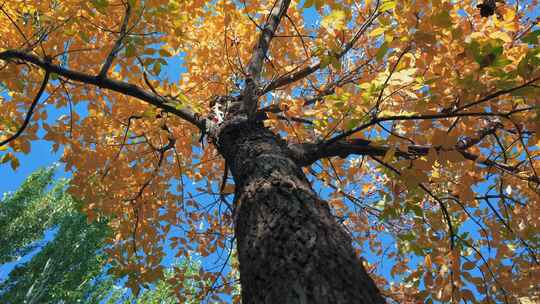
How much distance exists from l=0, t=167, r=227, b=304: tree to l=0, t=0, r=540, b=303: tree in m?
9.09

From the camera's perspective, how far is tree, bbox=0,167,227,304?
42.2 feet

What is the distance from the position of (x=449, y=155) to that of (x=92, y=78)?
2.26 meters

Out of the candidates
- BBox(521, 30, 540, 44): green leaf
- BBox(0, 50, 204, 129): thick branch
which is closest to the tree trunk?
BBox(0, 50, 204, 129): thick branch

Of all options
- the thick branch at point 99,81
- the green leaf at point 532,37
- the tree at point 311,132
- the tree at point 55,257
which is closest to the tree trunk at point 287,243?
the tree at point 311,132

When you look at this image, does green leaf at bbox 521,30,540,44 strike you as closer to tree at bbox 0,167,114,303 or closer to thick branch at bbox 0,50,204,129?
thick branch at bbox 0,50,204,129

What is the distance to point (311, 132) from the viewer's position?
3090mm

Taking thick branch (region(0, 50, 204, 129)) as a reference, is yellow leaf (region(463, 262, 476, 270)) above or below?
below

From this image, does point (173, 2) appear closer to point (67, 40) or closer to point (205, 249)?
point (67, 40)

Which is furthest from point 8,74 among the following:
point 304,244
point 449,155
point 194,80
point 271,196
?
point 449,155

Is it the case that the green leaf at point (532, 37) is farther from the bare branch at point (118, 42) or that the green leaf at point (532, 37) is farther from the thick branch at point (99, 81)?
the bare branch at point (118, 42)

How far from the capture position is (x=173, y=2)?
230 cm

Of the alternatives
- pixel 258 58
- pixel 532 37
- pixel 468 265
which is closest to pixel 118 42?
pixel 258 58

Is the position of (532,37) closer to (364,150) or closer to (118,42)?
(364,150)

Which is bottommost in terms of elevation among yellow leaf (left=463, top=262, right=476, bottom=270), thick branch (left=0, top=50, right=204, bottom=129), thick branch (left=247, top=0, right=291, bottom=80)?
yellow leaf (left=463, top=262, right=476, bottom=270)
